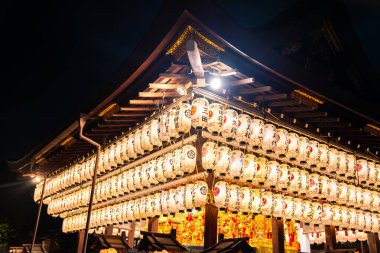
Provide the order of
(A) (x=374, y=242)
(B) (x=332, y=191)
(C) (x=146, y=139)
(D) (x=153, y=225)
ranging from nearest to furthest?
(C) (x=146, y=139)
(B) (x=332, y=191)
(D) (x=153, y=225)
(A) (x=374, y=242)

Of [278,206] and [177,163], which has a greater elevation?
[177,163]

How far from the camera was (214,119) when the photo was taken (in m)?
7.18

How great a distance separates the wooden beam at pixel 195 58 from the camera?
20.4ft

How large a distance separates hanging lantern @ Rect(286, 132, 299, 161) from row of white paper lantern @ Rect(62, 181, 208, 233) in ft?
9.08

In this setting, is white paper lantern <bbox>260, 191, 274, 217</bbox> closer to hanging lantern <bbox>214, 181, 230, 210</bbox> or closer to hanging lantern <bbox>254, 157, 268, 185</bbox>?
hanging lantern <bbox>254, 157, 268, 185</bbox>

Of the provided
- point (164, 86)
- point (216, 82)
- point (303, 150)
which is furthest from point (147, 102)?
point (303, 150)

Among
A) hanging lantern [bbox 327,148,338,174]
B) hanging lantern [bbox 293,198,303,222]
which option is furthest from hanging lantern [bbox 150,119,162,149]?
hanging lantern [bbox 327,148,338,174]

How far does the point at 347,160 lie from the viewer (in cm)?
998

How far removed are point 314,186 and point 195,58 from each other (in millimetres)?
5614

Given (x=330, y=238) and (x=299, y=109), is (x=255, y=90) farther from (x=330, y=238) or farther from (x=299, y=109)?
(x=330, y=238)

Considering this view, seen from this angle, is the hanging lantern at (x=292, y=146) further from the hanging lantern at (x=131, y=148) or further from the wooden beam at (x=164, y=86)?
the hanging lantern at (x=131, y=148)

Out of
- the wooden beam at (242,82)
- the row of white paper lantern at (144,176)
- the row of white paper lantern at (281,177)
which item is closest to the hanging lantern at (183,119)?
the row of white paper lantern at (144,176)

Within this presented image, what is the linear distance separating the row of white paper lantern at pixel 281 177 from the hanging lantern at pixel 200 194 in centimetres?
46

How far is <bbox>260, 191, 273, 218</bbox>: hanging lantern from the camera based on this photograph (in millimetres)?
8461
